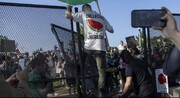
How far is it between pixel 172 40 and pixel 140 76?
4.77 m

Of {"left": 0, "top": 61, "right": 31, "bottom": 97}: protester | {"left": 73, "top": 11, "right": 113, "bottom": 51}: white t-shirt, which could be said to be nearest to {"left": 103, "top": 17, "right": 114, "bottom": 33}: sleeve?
{"left": 73, "top": 11, "right": 113, "bottom": 51}: white t-shirt

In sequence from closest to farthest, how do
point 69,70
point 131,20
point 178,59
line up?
point 178,59 → point 131,20 → point 69,70

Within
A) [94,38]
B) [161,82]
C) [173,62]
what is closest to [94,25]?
[94,38]

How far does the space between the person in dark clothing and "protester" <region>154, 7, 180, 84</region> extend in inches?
166

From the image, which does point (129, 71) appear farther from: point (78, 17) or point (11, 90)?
point (11, 90)

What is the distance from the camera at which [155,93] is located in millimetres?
7648

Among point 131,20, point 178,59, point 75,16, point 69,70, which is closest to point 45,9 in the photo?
point 75,16

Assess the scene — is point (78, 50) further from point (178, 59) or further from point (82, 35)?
point (178, 59)

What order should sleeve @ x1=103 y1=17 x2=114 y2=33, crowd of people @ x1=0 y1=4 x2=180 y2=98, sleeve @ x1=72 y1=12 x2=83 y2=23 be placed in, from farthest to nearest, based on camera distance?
sleeve @ x1=103 y1=17 x2=114 y2=33
sleeve @ x1=72 y1=12 x2=83 y2=23
crowd of people @ x1=0 y1=4 x2=180 y2=98

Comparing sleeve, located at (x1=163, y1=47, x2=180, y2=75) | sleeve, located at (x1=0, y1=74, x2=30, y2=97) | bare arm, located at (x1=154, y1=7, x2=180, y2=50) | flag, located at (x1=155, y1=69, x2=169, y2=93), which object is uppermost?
bare arm, located at (x1=154, y1=7, x2=180, y2=50)

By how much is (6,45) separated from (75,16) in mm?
1219

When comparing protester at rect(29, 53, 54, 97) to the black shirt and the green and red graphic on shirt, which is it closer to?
the green and red graphic on shirt

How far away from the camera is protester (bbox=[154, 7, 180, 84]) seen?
3336 millimetres

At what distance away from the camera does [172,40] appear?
11.0 feet
